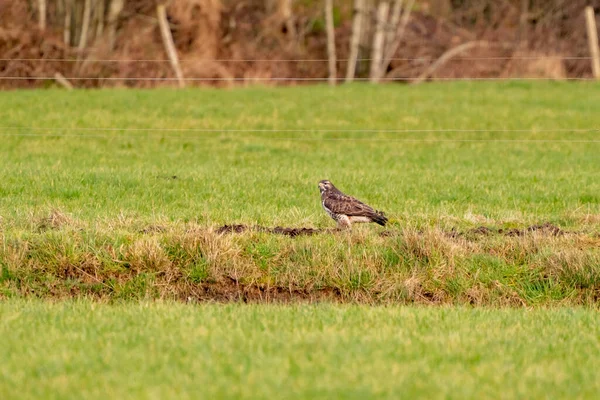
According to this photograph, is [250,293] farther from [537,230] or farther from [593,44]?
[593,44]

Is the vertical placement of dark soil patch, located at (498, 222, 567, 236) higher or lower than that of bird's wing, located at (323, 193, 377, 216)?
lower

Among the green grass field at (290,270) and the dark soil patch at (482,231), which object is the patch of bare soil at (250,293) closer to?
the green grass field at (290,270)

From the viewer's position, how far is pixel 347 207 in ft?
46.6

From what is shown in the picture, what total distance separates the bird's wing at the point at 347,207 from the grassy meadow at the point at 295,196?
11.6 inches

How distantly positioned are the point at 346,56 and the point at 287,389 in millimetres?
32422

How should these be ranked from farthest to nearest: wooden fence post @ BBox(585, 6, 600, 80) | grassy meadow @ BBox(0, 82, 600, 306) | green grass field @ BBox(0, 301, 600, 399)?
wooden fence post @ BBox(585, 6, 600, 80) → grassy meadow @ BBox(0, 82, 600, 306) → green grass field @ BBox(0, 301, 600, 399)

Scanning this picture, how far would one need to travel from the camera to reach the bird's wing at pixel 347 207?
558 inches

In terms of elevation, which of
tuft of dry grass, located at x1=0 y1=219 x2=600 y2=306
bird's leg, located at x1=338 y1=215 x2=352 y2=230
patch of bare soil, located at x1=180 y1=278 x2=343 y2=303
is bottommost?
patch of bare soil, located at x1=180 y1=278 x2=343 y2=303

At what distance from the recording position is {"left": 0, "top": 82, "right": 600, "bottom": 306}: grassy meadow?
515 inches

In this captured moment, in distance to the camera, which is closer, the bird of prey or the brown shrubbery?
the bird of prey

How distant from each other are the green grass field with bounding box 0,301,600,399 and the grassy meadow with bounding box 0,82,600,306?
152 centimetres

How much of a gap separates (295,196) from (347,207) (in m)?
3.93

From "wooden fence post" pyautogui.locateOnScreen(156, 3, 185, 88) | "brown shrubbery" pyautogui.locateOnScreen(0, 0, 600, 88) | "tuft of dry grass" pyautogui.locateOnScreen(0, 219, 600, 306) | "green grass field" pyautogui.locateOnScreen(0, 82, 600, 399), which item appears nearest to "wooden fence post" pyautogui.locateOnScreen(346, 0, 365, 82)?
"brown shrubbery" pyautogui.locateOnScreen(0, 0, 600, 88)

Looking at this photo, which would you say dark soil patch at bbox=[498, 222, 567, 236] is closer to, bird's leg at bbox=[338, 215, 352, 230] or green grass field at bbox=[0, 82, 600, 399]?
green grass field at bbox=[0, 82, 600, 399]
